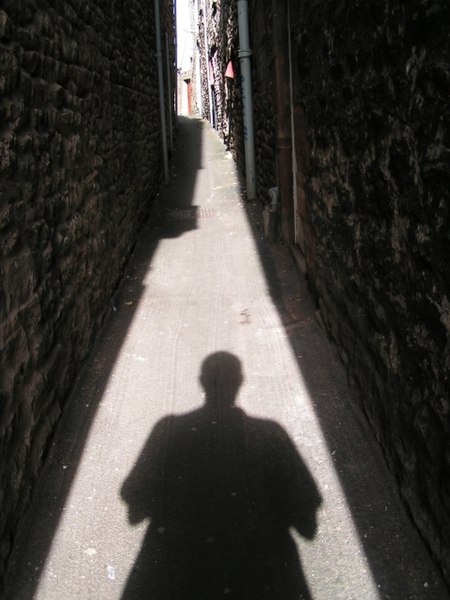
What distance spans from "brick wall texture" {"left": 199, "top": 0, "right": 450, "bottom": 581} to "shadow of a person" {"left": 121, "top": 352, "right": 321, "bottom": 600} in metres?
0.55

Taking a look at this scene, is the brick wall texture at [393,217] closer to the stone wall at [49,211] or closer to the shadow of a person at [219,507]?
the shadow of a person at [219,507]

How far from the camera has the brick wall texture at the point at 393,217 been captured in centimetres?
190

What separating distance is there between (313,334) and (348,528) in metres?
2.06

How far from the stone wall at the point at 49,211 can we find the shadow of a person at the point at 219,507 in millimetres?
610

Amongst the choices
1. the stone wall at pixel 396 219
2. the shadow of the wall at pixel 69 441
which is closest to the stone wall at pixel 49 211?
the shadow of the wall at pixel 69 441

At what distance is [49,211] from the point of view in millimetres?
3357

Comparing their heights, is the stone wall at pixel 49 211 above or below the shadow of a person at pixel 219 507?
above


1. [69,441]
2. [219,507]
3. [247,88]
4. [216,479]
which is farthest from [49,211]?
[247,88]

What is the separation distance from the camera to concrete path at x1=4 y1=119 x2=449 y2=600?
2.32 meters

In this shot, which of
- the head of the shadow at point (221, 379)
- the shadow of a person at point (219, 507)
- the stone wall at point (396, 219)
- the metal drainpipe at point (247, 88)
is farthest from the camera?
the metal drainpipe at point (247, 88)

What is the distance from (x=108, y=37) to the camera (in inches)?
224

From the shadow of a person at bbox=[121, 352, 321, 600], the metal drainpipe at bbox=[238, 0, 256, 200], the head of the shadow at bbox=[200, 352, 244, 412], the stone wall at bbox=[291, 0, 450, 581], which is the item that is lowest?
the shadow of a person at bbox=[121, 352, 321, 600]

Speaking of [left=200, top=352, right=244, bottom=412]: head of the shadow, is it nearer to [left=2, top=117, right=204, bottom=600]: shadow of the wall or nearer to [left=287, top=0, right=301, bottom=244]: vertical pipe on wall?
[left=2, top=117, right=204, bottom=600]: shadow of the wall

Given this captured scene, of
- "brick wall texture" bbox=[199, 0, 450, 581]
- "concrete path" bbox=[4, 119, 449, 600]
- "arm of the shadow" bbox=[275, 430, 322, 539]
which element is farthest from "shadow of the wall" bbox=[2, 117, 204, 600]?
"brick wall texture" bbox=[199, 0, 450, 581]
